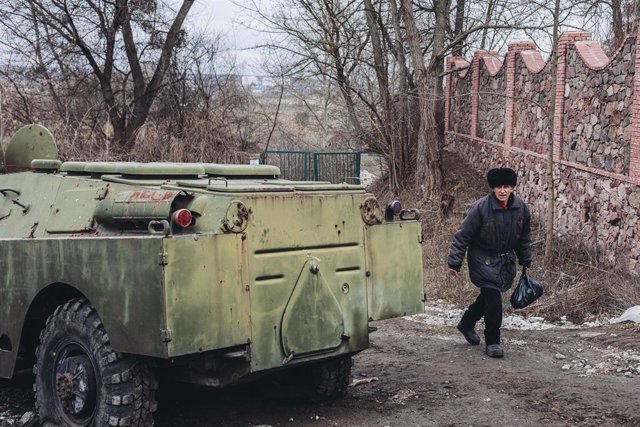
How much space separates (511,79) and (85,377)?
12488 mm

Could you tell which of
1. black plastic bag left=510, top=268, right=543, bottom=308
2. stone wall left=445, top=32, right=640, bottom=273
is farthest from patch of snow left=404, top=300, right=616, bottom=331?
stone wall left=445, top=32, right=640, bottom=273

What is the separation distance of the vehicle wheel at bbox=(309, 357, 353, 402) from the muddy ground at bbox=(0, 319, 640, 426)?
91mm

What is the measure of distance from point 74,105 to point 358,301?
50.4 ft

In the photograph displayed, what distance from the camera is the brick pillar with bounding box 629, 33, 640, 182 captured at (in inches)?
403

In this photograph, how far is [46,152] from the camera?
291 inches

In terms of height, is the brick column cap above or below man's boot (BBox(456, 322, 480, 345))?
above

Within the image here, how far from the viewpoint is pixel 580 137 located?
12.4m

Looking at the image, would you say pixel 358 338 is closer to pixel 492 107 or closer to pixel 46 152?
pixel 46 152

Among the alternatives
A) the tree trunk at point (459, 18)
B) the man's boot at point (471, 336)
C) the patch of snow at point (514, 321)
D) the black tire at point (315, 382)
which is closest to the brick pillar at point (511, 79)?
the tree trunk at point (459, 18)

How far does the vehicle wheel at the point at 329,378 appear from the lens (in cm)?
600

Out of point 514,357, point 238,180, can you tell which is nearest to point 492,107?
point 514,357

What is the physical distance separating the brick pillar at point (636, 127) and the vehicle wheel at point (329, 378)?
5.73 meters

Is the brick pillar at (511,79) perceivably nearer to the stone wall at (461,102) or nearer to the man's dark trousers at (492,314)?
the stone wall at (461,102)

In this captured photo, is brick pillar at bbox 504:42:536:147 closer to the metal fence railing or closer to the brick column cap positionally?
the brick column cap
